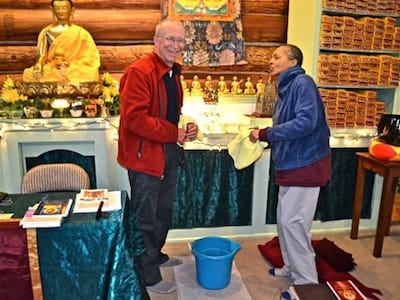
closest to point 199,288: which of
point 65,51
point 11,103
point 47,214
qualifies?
point 47,214

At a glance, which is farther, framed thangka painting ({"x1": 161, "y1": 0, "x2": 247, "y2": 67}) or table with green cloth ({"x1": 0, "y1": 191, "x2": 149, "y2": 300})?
framed thangka painting ({"x1": 161, "y1": 0, "x2": 247, "y2": 67})

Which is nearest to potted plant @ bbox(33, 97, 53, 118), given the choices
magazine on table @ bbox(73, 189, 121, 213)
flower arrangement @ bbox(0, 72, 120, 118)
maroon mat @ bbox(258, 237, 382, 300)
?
flower arrangement @ bbox(0, 72, 120, 118)

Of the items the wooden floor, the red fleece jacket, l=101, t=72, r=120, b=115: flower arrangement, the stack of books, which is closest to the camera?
the stack of books

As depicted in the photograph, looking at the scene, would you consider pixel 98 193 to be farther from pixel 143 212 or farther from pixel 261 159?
pixel 261 159

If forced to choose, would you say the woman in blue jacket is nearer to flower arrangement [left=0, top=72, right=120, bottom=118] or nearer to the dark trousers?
the dark trousers

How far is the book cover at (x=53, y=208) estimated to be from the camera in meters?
1.56

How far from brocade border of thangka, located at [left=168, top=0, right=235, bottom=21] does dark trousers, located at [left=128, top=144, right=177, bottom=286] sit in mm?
1388

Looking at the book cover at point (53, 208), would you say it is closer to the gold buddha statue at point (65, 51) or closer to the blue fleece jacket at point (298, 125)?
the blue fleece jacket at point (298, 125)

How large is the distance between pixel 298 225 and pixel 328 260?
0.64 m

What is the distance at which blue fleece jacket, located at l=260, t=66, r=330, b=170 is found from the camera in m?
1.98

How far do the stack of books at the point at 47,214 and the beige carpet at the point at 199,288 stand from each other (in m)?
0.97

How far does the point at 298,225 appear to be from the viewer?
218 cm

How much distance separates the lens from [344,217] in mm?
3176

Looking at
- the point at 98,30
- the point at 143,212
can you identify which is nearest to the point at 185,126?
the point at 143,212
